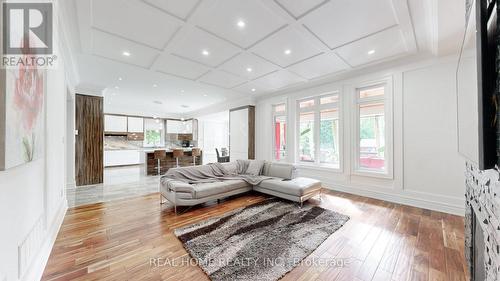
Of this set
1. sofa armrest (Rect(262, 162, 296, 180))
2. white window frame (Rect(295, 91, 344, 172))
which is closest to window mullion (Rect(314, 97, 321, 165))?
white window frame (Rect(295, 91, 344, 172))

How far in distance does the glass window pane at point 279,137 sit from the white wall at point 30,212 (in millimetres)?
5244

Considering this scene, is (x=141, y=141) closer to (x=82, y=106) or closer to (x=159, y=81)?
(x=82, y=106)

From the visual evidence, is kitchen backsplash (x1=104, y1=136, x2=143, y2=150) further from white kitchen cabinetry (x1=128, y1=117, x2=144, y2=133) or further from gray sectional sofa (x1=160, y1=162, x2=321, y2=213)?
gray sectional sofa (x1=160, y1=162, x2=321, y2=213)

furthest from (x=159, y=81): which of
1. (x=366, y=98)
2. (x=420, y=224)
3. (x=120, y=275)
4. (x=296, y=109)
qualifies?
(x=420, y=224)

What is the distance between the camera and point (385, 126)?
3.98m

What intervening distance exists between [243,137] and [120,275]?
219 inches

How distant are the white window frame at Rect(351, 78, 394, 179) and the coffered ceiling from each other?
59 cm

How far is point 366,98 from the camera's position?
14.2 feet

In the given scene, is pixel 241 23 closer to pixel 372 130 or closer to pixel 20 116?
pixel 20 116

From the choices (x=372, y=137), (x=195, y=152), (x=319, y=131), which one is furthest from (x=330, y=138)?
(x=195, y=152)

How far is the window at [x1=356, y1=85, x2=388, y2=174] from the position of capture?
4.12m

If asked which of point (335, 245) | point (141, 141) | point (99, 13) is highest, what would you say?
point (99, 13)

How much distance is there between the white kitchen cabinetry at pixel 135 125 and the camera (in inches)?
360

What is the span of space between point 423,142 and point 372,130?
0.93 m
